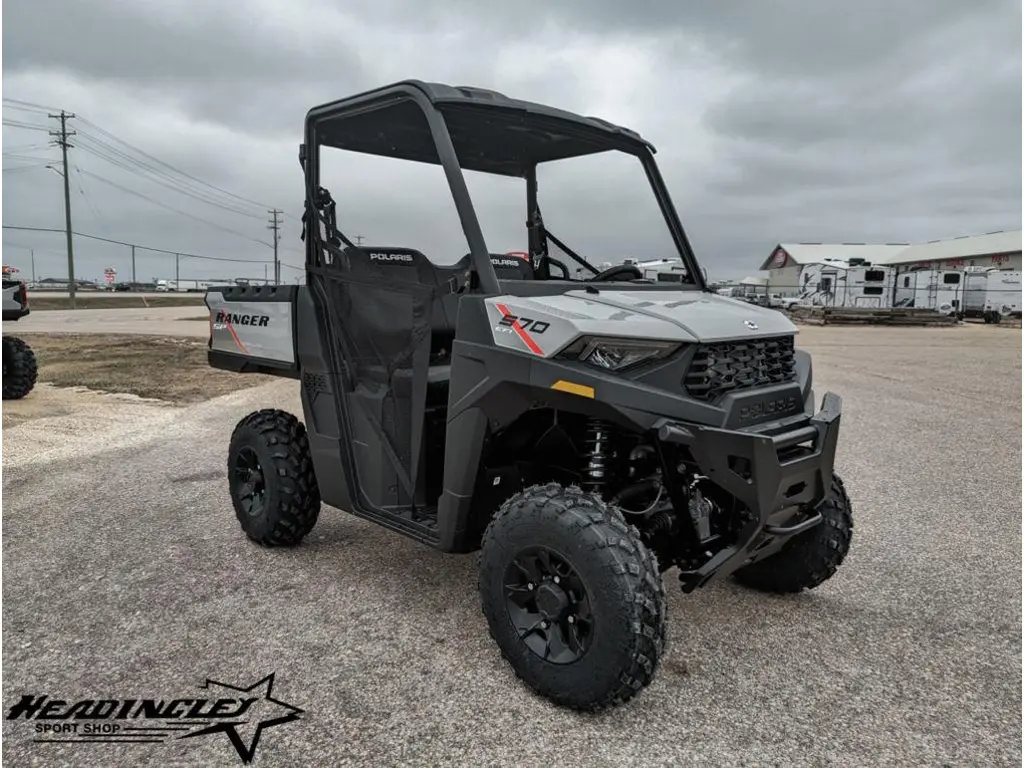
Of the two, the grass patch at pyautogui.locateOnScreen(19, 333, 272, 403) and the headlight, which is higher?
the headlight

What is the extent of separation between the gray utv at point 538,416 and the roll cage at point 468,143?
1 centimetres

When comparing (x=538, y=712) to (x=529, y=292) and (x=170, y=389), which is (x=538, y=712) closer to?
(x=529, y=292)

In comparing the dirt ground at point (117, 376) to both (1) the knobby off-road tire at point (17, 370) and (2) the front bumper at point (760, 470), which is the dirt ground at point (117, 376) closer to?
(1) the knobby off-road tire at point (17, 370)

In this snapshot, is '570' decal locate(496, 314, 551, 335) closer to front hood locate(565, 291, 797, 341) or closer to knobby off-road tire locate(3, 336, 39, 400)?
front hood locate(565, 291, 797, 341)

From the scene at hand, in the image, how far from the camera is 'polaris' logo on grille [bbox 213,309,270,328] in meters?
4.32

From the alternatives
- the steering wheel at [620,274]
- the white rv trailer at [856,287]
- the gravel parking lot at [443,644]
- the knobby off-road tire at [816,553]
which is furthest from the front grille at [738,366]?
the white rv trailer at [856,287]

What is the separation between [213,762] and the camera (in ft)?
8.28

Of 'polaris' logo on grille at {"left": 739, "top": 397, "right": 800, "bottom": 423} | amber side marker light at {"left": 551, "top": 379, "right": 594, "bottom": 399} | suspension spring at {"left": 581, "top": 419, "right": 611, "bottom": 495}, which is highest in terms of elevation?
amber side marker light at {"left": 551, "top": 379, "right": 594, "bottom": 399}

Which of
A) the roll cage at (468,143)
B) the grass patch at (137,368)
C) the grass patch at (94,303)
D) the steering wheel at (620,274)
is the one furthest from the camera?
the grass patch at (94,303)

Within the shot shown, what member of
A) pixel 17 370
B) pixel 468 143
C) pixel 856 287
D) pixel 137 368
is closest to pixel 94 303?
pixel 137 368

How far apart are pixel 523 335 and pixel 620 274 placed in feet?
3.83

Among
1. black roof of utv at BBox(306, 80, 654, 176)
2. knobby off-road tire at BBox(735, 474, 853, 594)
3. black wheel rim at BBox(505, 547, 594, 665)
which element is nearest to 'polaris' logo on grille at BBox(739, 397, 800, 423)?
knobby off-road tire at BBox(735, 474, 853, 594)

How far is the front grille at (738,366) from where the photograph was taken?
2.77m

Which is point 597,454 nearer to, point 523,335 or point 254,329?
point 523,335
